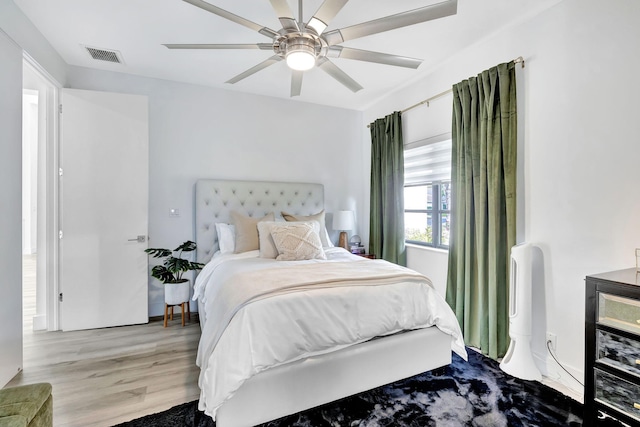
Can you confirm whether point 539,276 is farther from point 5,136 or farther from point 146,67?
point 146,67

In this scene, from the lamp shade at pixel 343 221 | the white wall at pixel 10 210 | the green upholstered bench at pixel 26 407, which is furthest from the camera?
the lamp shade at pixel 343 221

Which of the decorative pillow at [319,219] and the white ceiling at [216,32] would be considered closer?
the white ceiling at [216,32]

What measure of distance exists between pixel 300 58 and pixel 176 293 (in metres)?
2.59

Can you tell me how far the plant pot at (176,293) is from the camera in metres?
3.13

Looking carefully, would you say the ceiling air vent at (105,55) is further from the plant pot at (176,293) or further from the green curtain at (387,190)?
the green curtain at (387,190)

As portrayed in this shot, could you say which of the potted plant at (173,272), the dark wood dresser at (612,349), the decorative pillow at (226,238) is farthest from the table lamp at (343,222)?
the dark wood dresser at (612,349)

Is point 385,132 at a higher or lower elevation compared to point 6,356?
higher

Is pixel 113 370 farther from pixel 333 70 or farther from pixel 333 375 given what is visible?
pixel 333 70

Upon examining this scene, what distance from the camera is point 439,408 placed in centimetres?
181

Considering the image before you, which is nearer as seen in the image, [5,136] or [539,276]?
[5,136]

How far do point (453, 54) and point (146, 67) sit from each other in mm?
3163

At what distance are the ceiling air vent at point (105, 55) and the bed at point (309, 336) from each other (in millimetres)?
2388

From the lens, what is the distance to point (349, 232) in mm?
4504

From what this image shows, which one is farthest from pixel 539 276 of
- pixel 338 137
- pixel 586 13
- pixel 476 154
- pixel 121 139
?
pixel 121 139
